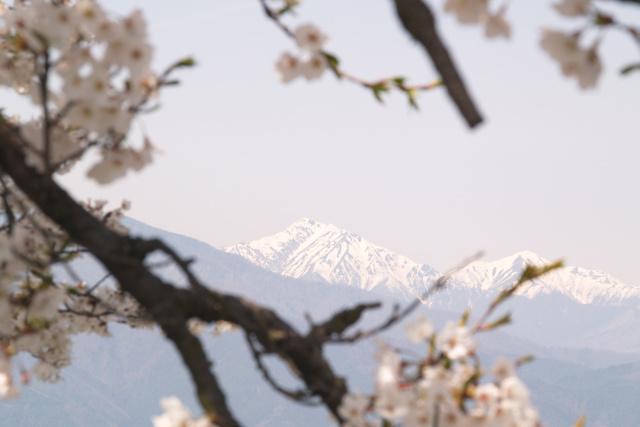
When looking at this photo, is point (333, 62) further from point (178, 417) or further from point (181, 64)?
point (178, 417)

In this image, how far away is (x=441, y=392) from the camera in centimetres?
169

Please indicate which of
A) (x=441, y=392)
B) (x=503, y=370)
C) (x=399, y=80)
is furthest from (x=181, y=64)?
(x=503, y=370)

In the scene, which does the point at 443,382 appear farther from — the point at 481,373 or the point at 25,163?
the point at 25,163

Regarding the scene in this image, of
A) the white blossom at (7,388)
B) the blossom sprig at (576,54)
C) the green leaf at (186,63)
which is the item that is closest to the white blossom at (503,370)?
the blossom sprig at (576,54)

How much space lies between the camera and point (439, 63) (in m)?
1.34

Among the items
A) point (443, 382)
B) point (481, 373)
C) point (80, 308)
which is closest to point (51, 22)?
point (443, 382)

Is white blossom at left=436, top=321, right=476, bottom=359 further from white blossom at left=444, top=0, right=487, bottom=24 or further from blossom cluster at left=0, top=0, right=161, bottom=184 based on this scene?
blossom cluster at left=0, top=0, right=161, bottom=184

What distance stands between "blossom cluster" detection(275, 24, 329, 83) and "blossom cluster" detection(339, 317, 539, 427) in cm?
109

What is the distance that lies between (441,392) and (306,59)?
1375 millimetres

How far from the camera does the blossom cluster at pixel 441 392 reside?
1.71 m

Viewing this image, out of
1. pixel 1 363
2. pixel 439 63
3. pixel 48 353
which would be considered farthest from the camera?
pixel 48 353

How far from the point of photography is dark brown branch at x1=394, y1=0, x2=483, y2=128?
129cm

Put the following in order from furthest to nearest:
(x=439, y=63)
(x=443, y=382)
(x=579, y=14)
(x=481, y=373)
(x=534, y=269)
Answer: (x=534, y=269) → (x=481, y=373) → (x=443, y=382) → (x=579, y=14) → (x=439, y=63)

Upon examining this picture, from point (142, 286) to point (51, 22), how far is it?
0.91 m
